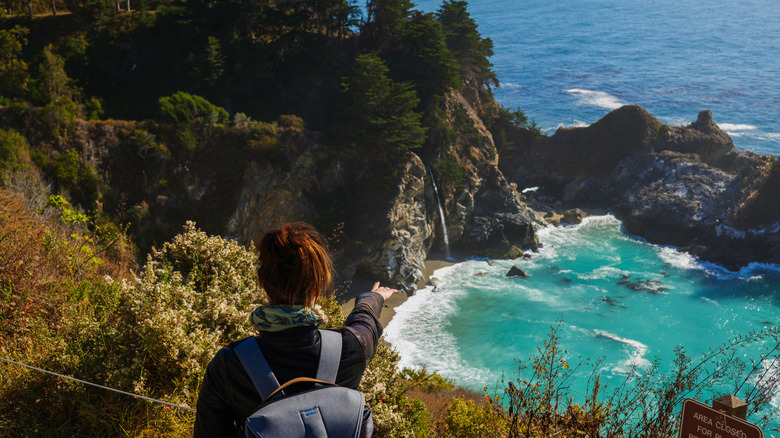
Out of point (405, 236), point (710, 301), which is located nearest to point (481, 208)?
point (405, 236)

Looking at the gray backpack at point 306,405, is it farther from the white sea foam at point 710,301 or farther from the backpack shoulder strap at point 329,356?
the white sea foam at point 710,301

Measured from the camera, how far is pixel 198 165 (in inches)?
894

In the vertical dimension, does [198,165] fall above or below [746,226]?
above

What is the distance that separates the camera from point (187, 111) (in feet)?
74.4

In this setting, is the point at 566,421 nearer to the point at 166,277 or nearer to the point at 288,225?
the point at 288,225

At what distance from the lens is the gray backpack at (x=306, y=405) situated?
1702 millimetres

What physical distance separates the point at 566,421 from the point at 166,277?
370cm

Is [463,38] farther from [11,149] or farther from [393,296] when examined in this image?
[11,149]

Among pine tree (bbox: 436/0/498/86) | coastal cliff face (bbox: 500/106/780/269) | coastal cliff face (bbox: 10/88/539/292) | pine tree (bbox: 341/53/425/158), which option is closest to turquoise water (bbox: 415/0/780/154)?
coastal cliff face (bbox: 500/106/780/269)

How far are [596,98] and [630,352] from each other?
47.5 metres

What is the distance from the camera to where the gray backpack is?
170 cm

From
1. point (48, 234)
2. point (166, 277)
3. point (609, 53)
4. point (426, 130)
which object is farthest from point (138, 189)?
point (609, 53)

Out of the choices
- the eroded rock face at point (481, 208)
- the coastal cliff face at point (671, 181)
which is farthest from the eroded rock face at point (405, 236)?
the coastal cliff face at point (671, 181)

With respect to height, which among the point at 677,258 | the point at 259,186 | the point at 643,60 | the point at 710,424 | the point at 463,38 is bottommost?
the point at 677,258
